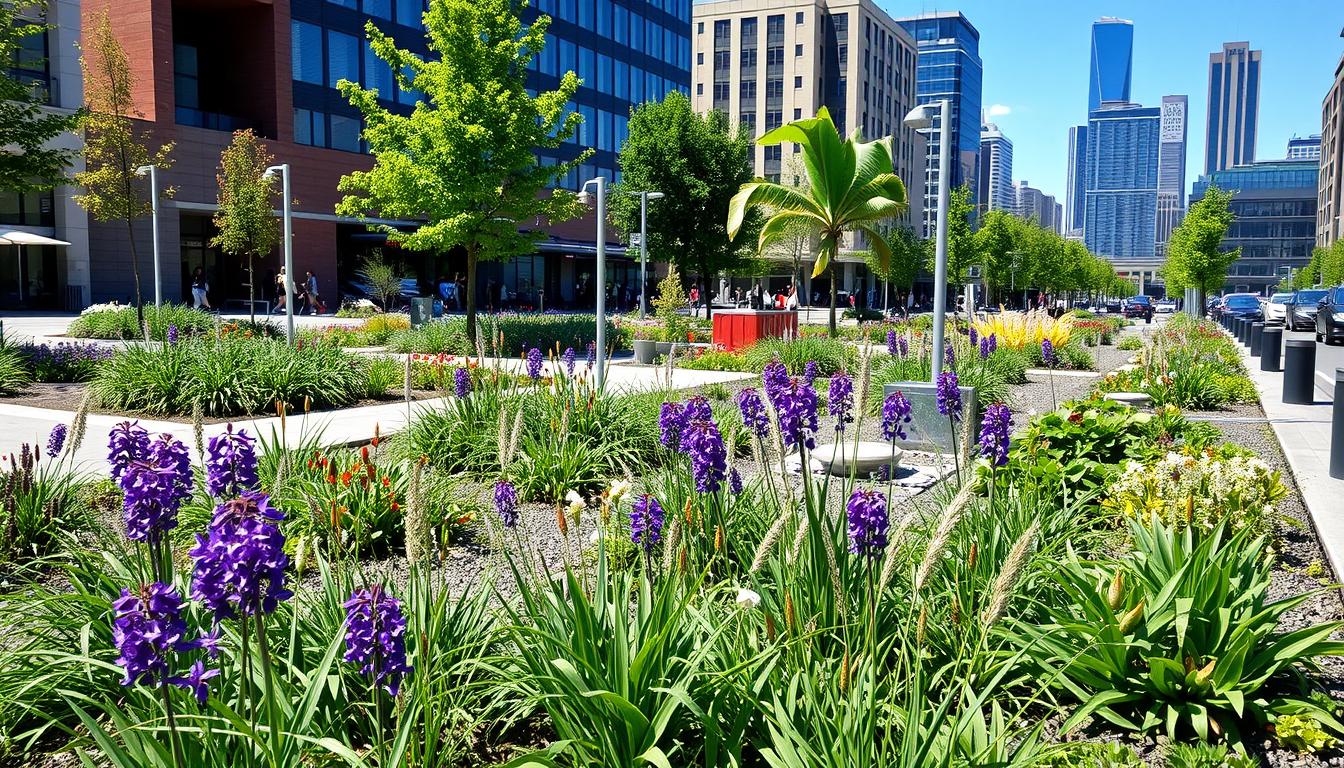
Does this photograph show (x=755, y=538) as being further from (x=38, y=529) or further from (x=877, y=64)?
(x=877, y=64)

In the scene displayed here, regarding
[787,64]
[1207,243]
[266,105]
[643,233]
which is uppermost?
[787,64]

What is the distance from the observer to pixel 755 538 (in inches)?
187

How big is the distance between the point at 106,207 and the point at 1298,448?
2777 centimetres

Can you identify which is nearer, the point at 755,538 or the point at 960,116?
the point at 755,538

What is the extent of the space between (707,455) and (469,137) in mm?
17680

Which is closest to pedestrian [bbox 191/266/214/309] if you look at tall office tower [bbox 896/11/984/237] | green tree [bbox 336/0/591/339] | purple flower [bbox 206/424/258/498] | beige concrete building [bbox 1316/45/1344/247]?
green tree [bbox 336/0/591/339]

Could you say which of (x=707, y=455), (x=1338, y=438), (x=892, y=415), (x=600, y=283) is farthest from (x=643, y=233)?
(x=707, y=455)

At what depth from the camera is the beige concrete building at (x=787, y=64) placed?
8344 cm

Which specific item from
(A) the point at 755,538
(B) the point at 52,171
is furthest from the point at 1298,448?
(B) the point at 52,171

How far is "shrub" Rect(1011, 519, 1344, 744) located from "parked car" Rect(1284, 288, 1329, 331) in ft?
128

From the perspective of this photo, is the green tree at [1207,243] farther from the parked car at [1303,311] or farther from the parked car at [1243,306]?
the parked car at [1303,311]

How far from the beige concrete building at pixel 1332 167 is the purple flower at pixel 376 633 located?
115630mm

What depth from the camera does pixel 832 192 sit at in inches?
884

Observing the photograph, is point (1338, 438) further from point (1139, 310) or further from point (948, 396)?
point (1139, 310)
